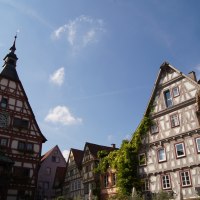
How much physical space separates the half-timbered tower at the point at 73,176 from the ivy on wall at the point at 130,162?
451 inches

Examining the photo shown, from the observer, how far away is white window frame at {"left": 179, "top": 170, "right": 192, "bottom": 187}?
81.5 feet

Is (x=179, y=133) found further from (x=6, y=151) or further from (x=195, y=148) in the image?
(x=6, y=151)

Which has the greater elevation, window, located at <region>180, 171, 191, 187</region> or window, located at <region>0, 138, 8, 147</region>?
window, located at <region>0, 138, 8, 147</region>

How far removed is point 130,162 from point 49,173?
75.6 ft

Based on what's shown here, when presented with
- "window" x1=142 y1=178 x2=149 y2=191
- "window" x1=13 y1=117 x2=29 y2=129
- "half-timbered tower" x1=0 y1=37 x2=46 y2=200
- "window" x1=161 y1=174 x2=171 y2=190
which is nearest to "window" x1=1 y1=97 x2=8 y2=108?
"half-timbered tower" x1=0 y1=37 x2=46 y2=200

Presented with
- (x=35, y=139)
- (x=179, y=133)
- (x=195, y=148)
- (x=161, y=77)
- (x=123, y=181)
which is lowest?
(x=123, y=181)

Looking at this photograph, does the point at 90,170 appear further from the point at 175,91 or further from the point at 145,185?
the point at 175,91

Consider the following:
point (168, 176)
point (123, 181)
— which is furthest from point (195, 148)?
point (123, 181)

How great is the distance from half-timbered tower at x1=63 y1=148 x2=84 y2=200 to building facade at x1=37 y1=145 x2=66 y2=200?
3.89 meters

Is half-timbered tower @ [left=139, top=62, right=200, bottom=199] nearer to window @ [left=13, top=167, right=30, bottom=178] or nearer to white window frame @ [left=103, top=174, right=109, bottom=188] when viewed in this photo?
white window frame @ [left=103, top=174, right=109, bottom=188]

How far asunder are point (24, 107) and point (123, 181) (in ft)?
59.3

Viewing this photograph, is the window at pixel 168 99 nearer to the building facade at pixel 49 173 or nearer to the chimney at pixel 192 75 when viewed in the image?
the chimney at pixel 192 75

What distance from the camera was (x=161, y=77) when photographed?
3094 centimetres

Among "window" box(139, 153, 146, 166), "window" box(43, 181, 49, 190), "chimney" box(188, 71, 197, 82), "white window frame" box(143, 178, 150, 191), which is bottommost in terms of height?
"white window frame" box(143, 178, 150, 191)
